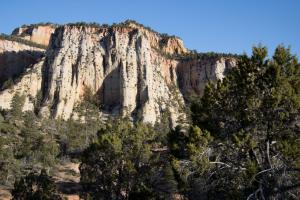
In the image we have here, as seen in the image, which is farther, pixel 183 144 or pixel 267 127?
pixel 183 144

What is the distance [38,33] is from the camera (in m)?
145

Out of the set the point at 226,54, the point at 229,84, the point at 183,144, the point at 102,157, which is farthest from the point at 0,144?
the point at 226,54

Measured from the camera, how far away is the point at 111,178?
108 ft

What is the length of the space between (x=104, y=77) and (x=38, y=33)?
50803 mm

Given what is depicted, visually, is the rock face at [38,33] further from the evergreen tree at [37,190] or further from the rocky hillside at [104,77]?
the evergreen tree at [37,190]

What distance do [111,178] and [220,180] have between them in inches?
531

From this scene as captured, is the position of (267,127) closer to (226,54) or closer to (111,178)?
(111,178)

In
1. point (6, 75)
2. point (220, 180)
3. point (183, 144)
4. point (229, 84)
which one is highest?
point (6, 75)

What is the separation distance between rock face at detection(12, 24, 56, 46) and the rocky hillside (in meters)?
29.8

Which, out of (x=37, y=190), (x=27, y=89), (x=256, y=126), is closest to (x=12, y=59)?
(x=27, y=89)

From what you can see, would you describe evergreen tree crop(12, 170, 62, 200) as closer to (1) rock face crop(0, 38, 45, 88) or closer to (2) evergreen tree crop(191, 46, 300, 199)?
(2) evergreen tree crop(191, 46, 300, 199)

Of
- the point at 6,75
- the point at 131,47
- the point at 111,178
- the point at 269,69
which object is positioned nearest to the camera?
the point at 269,69

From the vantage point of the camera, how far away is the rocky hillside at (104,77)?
96.2 metres

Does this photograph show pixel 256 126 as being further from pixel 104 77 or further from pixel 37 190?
pixel 104 77
